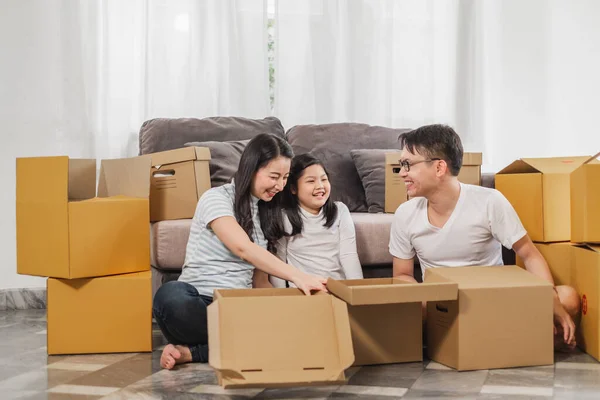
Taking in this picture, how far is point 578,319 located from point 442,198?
1.80 feet

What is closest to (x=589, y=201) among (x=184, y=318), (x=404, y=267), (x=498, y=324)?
(x=498, y=324)

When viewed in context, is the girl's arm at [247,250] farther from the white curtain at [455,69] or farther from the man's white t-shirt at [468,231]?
the white curtain at [455,69]

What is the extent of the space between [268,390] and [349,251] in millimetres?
762

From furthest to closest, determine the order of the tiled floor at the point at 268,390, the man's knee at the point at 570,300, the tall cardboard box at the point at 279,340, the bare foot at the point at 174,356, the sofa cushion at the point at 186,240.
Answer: the sofa cushion at the point at 186,240
the man's knee at the point at 570,300
the bare foot at the point at 174,356
the tiled floor at the point at 268,390
the tall cardboard box at the point at 279,340

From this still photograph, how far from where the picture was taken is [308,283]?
6.53ft

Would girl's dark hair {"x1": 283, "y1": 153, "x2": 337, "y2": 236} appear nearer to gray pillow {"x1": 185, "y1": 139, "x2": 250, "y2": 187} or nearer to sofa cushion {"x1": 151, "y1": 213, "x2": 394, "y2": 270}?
sofa cushion {"x1": 151, "y1": 213, "x2": 394, "y2": 270}

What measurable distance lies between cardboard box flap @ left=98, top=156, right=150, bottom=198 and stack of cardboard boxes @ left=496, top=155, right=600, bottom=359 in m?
1.22

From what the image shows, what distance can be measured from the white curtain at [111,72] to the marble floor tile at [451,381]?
1853 millimetres

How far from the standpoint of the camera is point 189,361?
2105 mm

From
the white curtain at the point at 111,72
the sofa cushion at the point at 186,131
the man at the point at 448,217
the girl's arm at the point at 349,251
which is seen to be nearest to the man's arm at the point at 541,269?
the man at the point at 448,217

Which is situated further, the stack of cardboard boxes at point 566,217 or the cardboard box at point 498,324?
the stack of cardboard boxes at point 566,217

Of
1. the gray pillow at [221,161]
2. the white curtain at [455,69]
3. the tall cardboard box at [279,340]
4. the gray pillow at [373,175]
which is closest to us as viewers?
the tall cardboard box at [279,340]

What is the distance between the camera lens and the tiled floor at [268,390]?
1.76 m

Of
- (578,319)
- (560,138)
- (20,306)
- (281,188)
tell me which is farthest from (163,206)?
(560,138)
